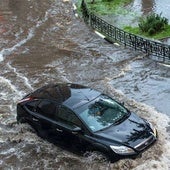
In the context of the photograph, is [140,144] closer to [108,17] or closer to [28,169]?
[28,169]

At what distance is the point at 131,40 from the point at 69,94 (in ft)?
27.9

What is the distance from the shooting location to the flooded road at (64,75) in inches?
471

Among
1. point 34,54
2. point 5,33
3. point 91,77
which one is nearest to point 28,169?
point 91,77

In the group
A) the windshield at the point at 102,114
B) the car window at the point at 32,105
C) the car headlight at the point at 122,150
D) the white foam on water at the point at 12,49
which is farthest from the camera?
the white foam on water at the point at 12,49

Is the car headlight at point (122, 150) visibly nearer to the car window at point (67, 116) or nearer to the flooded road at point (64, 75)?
the flooded road at point (64, 75)

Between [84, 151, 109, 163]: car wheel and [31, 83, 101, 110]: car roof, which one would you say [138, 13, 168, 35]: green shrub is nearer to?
[31, 83, 101, 110]: car roof

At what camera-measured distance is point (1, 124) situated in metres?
14.3

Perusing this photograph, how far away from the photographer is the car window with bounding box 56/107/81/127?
11367mm

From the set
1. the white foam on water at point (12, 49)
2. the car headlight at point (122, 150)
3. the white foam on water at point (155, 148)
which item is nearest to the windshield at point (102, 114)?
the car headlight at point (122, 150)

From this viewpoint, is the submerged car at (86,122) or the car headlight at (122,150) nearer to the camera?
the car headlight at (122,150)

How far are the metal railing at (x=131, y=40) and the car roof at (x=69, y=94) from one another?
650 centimetres

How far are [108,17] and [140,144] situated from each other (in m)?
16.0

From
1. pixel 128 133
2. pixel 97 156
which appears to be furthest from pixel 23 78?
pixel 128 133

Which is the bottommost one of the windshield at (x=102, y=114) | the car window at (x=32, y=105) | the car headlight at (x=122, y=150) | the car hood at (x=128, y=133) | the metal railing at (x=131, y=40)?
the metal railing at (x=131, y=40)
